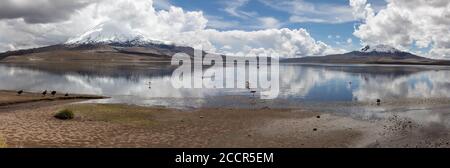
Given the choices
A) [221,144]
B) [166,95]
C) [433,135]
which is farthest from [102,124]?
[166,95]

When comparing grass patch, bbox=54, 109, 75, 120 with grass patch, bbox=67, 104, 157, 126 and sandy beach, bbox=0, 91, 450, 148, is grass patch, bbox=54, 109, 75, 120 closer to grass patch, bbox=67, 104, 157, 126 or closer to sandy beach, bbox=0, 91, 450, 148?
sandy beach, bbox=0, 91, 450, 148

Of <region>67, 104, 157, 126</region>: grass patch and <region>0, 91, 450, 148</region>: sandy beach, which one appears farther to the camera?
<region>67, 104, 157, 126</region>: grass patch

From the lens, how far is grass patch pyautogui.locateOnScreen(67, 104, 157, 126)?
38.5 metres

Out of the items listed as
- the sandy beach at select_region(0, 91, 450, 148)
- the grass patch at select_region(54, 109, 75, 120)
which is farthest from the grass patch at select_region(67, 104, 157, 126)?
the grass patch at select_region(54, 109, 75, 120)

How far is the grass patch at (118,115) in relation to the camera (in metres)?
38.5

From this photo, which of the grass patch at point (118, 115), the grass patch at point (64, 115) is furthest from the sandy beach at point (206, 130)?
the grass patch at point (64, 115)

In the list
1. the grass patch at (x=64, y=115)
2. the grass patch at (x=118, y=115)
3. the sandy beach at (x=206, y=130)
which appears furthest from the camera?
the grass patch at (x=118, y=115)

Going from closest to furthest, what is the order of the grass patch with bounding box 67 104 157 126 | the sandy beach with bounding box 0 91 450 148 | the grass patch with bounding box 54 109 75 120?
the sandy beach with bounding box 0 91 450 148 → the grass patch with bounding box 54 109 75 120 → the grass patch with bounding box 67 104 157 126

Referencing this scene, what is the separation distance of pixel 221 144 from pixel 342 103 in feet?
115

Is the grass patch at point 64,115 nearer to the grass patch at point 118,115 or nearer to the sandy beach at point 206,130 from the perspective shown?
the sandy beach at point 206,130

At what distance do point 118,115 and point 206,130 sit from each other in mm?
12055

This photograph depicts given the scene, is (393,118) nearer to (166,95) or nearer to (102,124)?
(102,124)

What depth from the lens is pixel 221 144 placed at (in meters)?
29.5

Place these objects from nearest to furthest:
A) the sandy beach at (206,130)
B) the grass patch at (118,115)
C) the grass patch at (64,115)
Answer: the sandy beach at (206,130), the grass patch at (64,115), the grass patch at (118,115)
